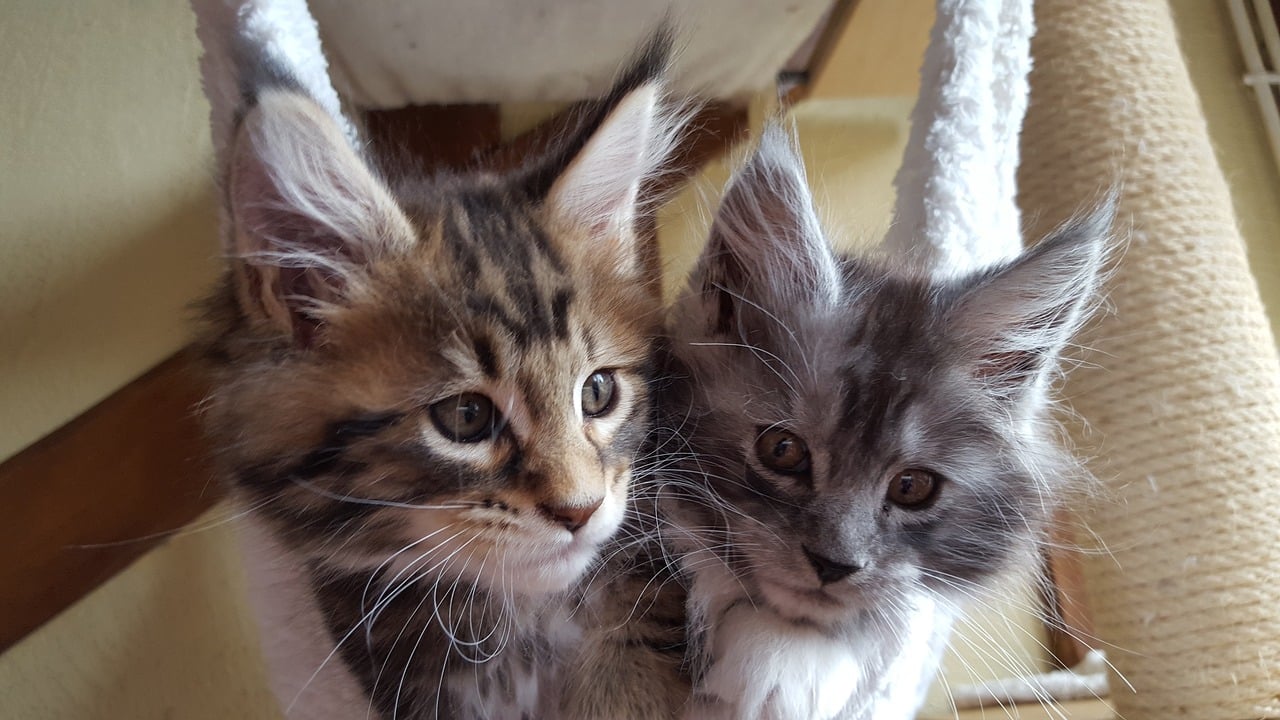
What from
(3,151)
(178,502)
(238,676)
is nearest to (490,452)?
(178,502)

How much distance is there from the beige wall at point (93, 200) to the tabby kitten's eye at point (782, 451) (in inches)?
43.7

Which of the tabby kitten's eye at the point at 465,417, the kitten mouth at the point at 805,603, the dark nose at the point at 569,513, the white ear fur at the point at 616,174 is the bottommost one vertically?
the kitten mouth at the point at 805,603

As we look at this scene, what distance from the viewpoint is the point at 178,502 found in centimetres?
130

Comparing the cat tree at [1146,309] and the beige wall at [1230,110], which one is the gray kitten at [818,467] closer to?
the cat tree at [1146,309]

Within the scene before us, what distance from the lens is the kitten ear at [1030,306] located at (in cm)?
93

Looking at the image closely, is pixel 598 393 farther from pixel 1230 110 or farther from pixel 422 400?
pixel 1230 110

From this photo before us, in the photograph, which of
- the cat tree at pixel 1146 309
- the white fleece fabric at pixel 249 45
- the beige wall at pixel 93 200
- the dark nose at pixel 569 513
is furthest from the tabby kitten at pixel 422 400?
the beige wall at pixel 93 200

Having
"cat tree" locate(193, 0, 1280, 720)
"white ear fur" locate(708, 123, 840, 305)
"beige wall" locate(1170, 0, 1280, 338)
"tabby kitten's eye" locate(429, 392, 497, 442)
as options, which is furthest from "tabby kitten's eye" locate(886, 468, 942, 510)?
"beige wall" locate(1170, 0, 1280, 338)

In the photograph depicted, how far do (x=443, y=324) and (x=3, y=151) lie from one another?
1.28m

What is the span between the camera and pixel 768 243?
39.6 inches

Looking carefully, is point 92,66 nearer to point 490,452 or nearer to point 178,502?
point 178,502

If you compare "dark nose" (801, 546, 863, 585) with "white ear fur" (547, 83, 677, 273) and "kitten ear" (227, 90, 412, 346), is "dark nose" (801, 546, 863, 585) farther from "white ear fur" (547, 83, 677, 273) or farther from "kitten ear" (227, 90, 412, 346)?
"kitten ear" (227, 90, 412, 346)

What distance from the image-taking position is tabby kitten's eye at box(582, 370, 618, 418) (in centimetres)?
86

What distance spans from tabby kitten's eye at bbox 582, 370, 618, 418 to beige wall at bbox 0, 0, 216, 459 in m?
0.96
